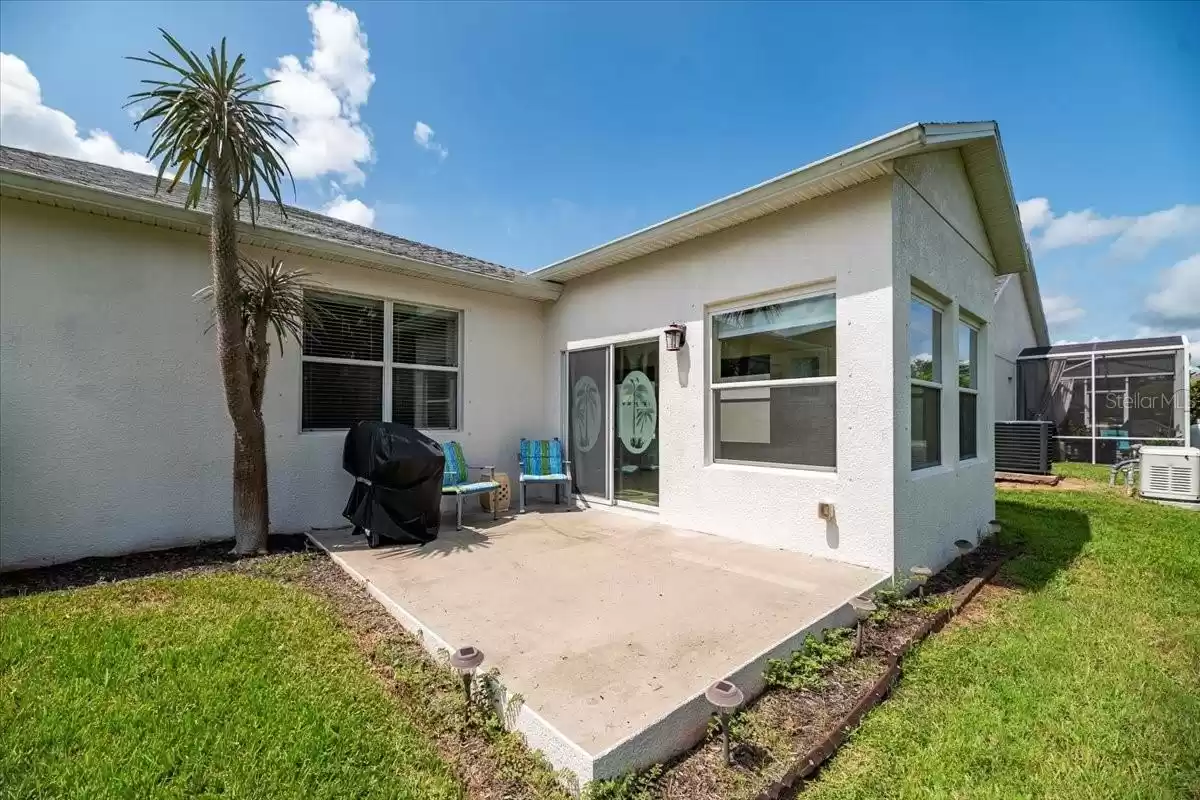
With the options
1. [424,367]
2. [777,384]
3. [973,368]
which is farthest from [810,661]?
[424,367]

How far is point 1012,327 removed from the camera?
15766mm

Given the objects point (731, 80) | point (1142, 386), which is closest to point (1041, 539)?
point (731, 80)

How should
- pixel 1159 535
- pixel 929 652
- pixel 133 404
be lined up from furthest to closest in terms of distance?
pixel 1159 535 < pixel 133 404 < pixel 929 652

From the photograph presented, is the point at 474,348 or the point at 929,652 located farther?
the point at 474,348

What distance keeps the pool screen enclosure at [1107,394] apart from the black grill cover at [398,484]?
54.1 feet

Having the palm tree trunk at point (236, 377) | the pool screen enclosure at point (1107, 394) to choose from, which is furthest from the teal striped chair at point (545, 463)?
the pool screen enclosure at point (1107, 394)

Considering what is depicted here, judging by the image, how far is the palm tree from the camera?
180 inches

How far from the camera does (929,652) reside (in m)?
3.35

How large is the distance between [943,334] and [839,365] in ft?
6.93

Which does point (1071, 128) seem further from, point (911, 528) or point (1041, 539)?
point (911, 528)

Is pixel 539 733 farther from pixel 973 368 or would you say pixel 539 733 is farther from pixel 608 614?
pixel 973 368

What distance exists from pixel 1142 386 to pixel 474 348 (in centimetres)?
1767

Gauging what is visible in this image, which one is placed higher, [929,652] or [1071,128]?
[1071,128]

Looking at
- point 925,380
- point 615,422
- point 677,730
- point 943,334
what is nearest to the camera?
point 677,730
